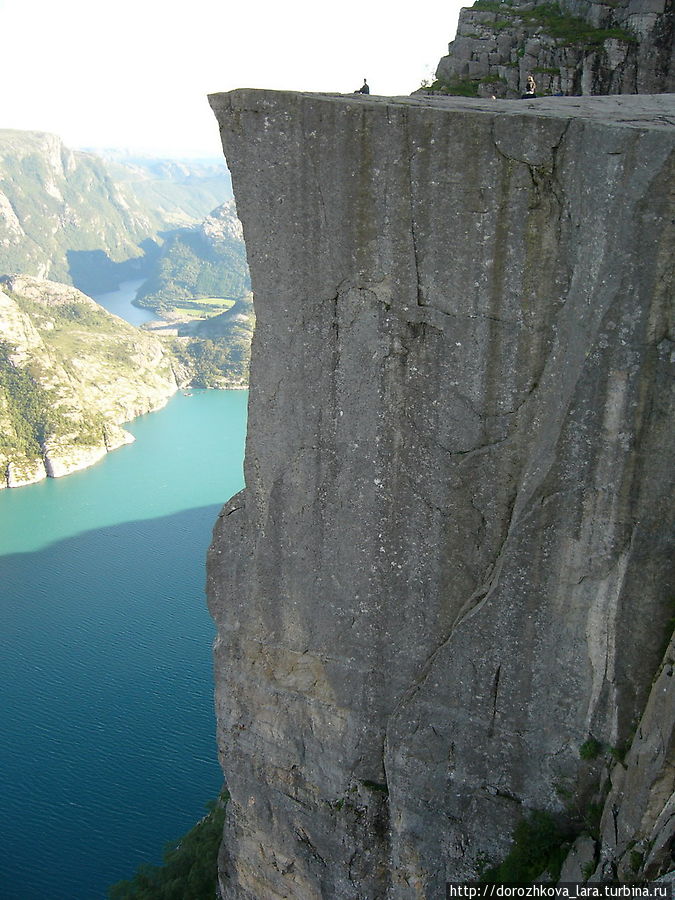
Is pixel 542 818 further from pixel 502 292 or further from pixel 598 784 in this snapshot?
pixel 502 292

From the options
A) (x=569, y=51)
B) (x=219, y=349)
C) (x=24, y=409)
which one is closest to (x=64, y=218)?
(x=219, y=349)

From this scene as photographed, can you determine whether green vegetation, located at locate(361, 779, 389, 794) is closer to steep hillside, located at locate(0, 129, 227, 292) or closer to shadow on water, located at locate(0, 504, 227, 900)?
shadow on water, located at locate(0, 504, 227, 900)

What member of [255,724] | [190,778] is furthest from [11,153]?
[255,724]

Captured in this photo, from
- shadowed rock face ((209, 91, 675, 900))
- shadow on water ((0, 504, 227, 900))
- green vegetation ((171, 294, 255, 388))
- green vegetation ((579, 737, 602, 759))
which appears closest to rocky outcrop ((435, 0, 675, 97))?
shadowed rock face ((209, 91, 675, 900))

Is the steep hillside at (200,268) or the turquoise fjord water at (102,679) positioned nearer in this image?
the turquoise fjord water at (102,679)

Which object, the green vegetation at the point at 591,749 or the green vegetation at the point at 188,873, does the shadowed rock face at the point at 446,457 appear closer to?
the green vegetation at the point at 591,749

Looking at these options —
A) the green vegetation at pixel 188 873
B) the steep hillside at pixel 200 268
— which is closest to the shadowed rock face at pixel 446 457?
the green vegetation at pixel 188 873
